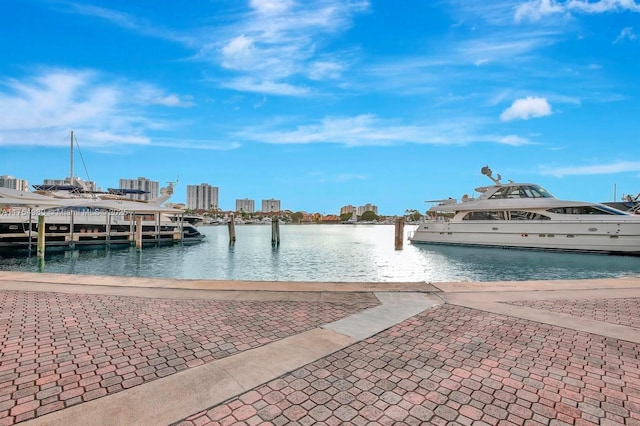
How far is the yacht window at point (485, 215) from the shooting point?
35969 mm

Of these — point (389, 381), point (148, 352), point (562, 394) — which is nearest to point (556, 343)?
point (562, 394)

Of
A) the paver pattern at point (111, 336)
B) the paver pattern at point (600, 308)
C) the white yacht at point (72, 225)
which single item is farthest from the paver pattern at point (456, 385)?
the white yacht at point (72, 225)

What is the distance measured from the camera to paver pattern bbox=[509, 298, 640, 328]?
19.0ft

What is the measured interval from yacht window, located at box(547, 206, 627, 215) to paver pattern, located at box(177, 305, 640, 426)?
109 feet

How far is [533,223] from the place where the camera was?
3309 centimetres

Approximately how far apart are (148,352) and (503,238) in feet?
122

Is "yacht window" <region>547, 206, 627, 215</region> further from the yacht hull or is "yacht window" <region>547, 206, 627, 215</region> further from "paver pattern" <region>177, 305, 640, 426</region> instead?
"paver pattern" <region>177, 305, 640, 426</region>

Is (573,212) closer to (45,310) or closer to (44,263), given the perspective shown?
(45,310)

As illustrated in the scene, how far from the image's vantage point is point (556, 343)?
461 cm

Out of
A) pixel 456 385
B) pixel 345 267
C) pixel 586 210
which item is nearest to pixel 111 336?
pixel 456 385

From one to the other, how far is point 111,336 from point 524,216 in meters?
37.9

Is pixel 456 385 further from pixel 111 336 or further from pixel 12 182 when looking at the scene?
pixel 12 182

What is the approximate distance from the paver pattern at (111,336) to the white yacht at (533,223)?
32.5 meters

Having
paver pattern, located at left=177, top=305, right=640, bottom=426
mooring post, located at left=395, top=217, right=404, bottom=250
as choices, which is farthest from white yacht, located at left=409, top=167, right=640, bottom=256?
paver pattern, located at left=177, top=305, right=640, bottom=426
